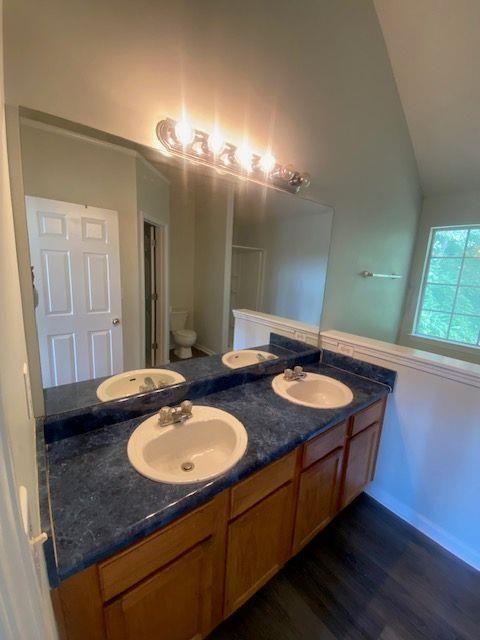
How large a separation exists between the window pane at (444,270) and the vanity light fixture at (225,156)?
88.0 inches

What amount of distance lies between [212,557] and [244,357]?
0.96 meters

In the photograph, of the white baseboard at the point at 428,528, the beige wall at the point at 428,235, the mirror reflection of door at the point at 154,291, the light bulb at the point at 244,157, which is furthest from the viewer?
the beige wall at the point at 428,235

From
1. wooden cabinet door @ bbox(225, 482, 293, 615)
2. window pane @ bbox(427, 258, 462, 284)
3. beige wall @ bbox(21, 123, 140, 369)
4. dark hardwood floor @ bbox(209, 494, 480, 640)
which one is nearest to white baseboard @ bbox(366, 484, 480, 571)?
dark hardwood floor @ bbox(209, 494, 480, 640)

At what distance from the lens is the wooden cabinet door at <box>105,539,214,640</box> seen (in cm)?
78

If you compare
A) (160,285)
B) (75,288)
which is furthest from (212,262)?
(75,288)

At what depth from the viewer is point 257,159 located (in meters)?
1.45

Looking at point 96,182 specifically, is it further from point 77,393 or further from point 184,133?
point 77,393

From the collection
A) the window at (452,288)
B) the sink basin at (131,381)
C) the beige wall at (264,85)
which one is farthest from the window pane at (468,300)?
the sink basin at (131,381)

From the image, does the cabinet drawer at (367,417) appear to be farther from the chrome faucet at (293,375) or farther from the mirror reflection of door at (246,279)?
the mirror reflection of door at (246,279)

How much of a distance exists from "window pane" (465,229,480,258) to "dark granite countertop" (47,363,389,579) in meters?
2.70

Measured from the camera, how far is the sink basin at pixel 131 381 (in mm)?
1164

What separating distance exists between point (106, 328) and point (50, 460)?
1.63ft

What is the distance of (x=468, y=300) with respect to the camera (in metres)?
2.96

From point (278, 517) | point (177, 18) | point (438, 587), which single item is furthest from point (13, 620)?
point (438, 587)
